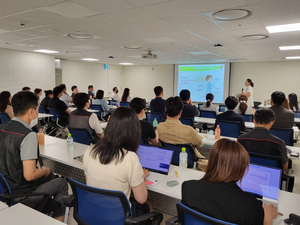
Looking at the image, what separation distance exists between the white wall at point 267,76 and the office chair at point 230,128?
8043mm

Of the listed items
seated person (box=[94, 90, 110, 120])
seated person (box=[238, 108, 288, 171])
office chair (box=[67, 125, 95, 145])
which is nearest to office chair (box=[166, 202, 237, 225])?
seated person (box=[238, 108, 288, 171])

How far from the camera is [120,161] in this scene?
153 cm

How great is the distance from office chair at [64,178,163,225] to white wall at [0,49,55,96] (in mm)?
8890

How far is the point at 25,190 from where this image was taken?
1.88 metres

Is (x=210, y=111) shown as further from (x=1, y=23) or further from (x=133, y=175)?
(x=1, y=23)

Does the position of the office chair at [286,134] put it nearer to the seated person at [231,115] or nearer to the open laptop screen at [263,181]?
the seated person at [231,115]

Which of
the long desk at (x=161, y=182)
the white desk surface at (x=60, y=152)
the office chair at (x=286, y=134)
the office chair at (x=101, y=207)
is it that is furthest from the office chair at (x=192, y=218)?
the office chair at (x=286, y=134)

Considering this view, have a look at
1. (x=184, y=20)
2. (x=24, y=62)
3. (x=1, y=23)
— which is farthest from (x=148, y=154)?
(x=24, y=62)

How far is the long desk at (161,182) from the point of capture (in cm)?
160

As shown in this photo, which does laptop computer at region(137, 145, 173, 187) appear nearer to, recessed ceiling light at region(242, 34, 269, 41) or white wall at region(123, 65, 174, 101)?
recessed ceiling light at region(242, 34, 269, 41)

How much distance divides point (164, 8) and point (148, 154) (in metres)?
2.45

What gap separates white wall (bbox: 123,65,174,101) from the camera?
44.2 feet

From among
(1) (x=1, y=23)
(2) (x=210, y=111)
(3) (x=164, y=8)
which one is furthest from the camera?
(2) (x=210, y=111)

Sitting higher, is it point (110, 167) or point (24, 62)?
point (24, 62)
